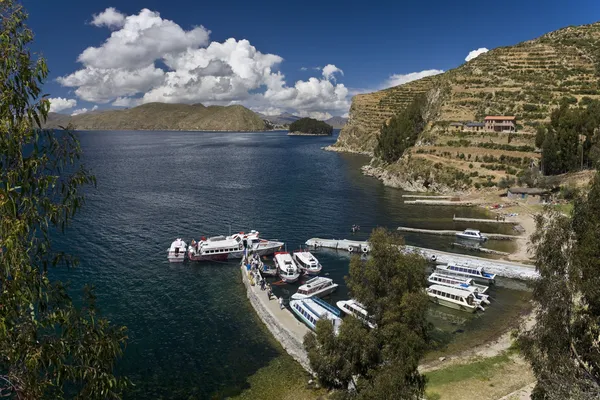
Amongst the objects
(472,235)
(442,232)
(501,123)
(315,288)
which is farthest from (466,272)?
(501,123)

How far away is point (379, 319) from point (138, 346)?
28841 mm

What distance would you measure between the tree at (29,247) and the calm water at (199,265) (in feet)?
87.9

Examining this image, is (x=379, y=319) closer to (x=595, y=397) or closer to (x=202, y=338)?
(x=595, y=397)

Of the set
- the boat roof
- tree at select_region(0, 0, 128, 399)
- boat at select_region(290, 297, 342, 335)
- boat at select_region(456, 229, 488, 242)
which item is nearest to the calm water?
boat at select_region(456, 229, 488, 242)

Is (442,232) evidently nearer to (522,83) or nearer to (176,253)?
(176,253)

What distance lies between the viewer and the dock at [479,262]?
58.7 metres

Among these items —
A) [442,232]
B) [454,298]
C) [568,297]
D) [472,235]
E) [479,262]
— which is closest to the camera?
[568,297]

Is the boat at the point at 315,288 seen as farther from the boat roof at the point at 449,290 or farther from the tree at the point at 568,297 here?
the tree at the point at 568,297

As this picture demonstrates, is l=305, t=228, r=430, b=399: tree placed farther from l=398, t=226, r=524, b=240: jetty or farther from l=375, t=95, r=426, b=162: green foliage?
l=375, t=95, r=426, b=162: green foliage

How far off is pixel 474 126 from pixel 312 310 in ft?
375

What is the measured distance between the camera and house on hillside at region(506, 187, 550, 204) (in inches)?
3775

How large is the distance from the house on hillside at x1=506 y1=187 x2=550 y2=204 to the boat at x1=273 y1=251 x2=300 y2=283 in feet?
226

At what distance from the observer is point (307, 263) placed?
62.2 meters

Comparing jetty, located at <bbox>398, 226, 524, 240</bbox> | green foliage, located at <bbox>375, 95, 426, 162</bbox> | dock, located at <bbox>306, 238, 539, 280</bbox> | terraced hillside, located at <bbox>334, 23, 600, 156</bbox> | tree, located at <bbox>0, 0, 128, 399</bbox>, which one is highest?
terraced hillside, located at <bbox>334, 23, 600, 156</bbox>
